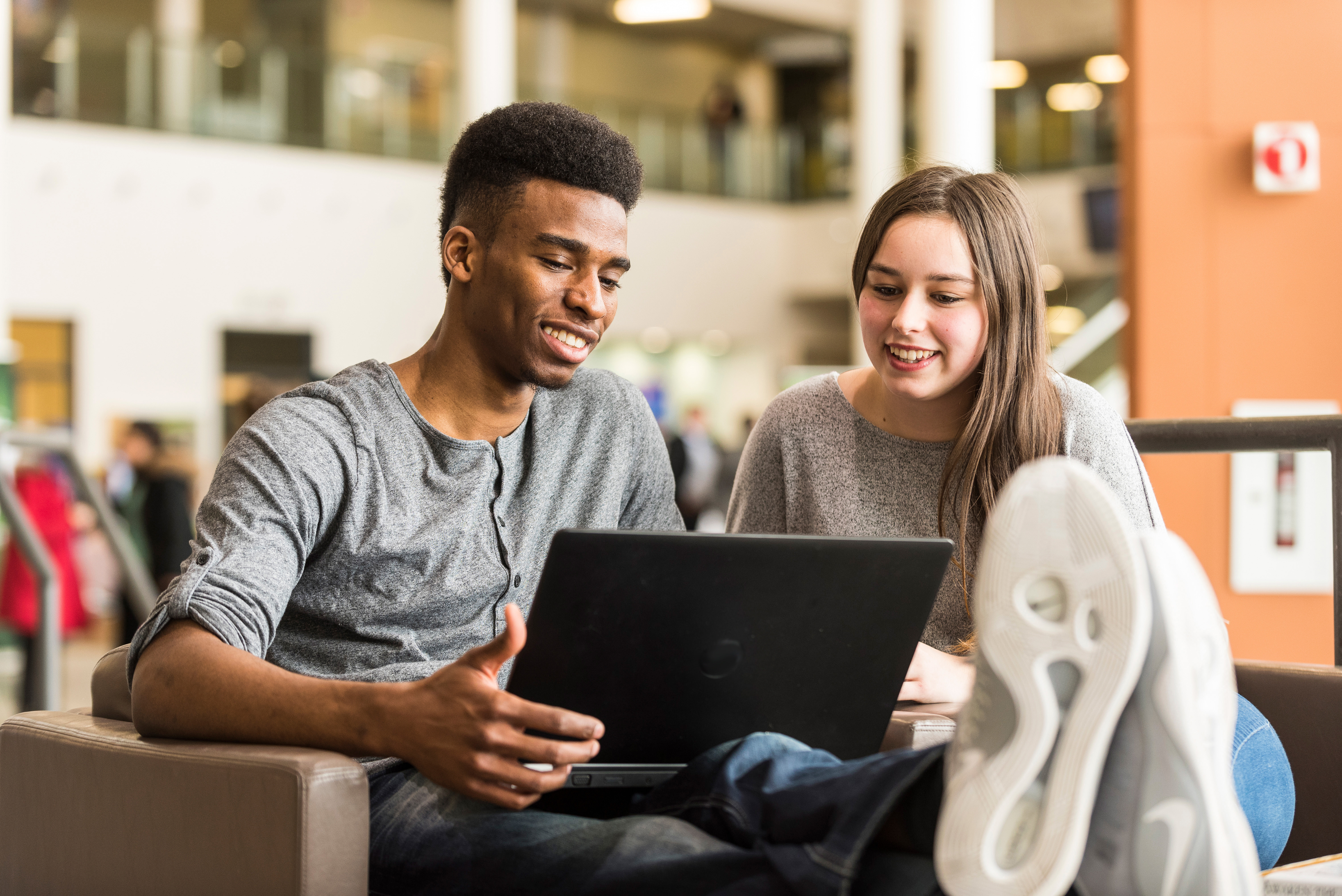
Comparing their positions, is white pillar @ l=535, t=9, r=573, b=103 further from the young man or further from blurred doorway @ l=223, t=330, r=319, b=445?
the young man

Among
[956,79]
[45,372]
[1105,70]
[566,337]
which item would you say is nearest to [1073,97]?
[1105,70]

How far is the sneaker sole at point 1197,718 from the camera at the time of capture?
1.10 metres

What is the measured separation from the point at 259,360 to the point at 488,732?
1154 cm

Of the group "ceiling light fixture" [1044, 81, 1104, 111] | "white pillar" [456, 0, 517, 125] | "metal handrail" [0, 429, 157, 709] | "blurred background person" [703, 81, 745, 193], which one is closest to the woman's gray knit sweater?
"metal handrail" [0, 429, 157, 709]

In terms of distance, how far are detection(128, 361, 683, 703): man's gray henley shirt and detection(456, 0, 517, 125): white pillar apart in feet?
28.7

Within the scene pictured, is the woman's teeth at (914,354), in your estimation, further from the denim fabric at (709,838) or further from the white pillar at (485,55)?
the white pillar at (485,55)

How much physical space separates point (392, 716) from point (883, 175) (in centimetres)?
919

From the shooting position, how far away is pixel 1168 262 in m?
4.41

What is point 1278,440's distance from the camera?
2.21 metres

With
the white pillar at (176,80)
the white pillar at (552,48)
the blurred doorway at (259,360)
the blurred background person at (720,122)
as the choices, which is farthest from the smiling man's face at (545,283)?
the white pillar at (552,48)

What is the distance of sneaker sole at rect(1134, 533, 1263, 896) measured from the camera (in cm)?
110

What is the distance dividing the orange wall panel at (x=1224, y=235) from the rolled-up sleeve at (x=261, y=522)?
322cm

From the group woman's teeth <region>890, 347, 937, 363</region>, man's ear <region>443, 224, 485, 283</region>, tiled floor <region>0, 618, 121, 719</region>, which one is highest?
man's ear <region>443, 224, 485, 283</region>

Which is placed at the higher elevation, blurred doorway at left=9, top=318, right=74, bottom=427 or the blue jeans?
blurred doorway at left=9, top=318, right=74, bottom=427
